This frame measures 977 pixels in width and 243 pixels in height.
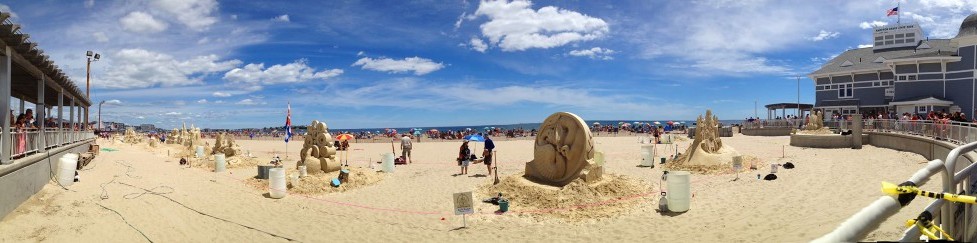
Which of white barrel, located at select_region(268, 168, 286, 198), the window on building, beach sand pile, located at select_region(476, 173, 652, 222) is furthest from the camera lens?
the window on building

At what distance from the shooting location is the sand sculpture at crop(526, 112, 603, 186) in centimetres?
1401

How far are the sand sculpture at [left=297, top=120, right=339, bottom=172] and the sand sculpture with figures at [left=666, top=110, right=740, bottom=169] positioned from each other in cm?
1239

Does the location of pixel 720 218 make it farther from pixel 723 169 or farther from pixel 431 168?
pixel 431 168

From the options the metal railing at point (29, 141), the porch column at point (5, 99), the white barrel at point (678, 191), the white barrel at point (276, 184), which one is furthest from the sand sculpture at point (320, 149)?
the white barrel at point (678, 191)

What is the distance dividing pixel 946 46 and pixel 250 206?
149 feet

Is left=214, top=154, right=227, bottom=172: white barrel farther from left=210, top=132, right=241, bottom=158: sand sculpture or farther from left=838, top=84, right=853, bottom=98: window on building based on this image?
left=838, top=84, right=853, bottom=98: window on building

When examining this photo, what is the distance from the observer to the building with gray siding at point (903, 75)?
102 ft

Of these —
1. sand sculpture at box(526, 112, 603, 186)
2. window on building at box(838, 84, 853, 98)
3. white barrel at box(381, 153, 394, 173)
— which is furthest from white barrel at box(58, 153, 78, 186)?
window on building at box(838, 84, 853, 98)

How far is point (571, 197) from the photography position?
12.9 meters

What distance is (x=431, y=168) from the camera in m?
21.7

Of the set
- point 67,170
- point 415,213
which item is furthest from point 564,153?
point 67,170

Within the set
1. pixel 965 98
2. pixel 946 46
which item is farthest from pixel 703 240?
pixel 946 46

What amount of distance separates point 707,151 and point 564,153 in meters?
7.20

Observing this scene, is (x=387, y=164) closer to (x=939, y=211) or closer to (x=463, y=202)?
(x=463, y=202)
